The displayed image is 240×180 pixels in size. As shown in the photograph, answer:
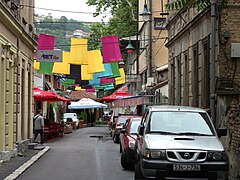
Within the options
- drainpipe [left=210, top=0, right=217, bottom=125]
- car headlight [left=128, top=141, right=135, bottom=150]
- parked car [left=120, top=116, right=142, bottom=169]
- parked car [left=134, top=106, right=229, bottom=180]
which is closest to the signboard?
parked car [left=120, top=116, right=142, bottom=169]

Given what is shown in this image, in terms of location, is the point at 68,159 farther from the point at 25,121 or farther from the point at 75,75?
the point at 75,75

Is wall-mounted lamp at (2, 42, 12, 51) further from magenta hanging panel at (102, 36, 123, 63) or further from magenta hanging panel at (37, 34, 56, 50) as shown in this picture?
magenta hanging panel at (102, 36, 123, 63)

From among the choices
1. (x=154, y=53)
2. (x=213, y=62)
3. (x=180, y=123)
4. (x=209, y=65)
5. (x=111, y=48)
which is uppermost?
(x=154, y=53)

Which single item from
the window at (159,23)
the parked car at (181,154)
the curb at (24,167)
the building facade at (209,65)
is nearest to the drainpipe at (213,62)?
the building facade at (209,65)

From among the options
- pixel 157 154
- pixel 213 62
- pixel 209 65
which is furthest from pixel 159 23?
pixel 157 154

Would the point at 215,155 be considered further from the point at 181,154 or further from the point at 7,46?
the point at 7,46

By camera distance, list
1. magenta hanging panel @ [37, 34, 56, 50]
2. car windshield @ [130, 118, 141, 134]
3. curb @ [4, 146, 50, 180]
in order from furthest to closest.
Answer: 1. magenta hanging panel @ [37, 34, 56, 50]
2. car windshield @ [130, 118, 141, 134]
3. curb @ [4, 146, 50, 180]

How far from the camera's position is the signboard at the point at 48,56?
26188 mm

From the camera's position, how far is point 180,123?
12.4 m

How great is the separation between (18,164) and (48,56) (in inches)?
371

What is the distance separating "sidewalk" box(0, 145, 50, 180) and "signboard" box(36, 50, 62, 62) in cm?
491

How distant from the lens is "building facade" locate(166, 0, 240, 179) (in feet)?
Answer: 49.9

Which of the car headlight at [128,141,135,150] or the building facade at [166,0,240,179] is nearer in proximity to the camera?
the building facade at [166,0,240,179]

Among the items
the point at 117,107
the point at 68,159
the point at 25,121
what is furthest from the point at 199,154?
the point at 117,107
